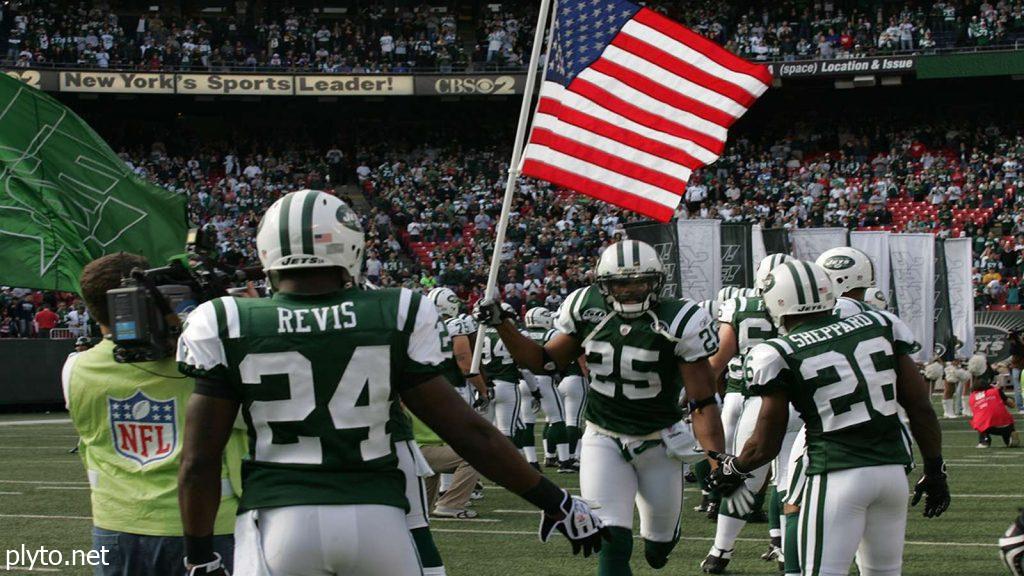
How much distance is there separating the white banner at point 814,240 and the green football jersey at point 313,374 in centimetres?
1543

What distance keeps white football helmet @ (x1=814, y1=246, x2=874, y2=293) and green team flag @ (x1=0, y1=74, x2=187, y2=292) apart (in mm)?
3467

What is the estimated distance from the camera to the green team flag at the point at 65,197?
7340 mm

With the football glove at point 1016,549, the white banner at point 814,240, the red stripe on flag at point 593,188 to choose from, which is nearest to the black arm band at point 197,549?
the football glove at point 1016,549

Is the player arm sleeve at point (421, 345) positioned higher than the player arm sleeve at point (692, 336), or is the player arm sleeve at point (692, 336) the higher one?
the player arm sleeve at point (421, 345)

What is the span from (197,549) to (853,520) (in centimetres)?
265

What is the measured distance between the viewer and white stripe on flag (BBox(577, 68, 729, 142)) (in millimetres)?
8734

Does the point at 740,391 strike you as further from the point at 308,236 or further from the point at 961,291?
the point at 961,291

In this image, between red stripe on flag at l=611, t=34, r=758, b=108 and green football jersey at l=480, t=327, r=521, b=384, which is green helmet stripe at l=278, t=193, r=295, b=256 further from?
green football jersey at l=480, t=327, r=521, b=384

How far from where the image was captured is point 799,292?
5.30 meters

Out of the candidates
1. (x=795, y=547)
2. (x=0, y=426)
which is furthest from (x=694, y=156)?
(x=0, y=426)

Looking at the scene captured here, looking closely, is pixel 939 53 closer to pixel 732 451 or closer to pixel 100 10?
pixel 100 10

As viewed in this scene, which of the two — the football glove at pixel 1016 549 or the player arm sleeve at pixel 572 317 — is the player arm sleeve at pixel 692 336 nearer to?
the player arm sleeve at pixel 572 317

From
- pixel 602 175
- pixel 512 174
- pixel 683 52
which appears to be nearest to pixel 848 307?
pixel 512 174

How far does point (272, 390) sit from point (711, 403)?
10.7 feet
